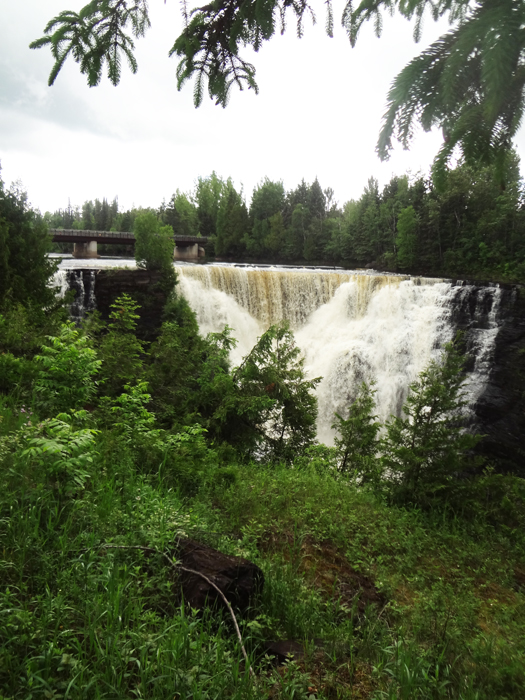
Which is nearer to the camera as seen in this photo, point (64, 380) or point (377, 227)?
point (64, 380)

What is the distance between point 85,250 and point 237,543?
38.1 m

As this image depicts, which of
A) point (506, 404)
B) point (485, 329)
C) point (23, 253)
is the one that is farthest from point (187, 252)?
point (506, 404)

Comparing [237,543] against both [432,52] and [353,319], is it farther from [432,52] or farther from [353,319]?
[353,319]

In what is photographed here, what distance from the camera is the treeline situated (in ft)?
91.3

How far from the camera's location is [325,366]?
61.4 ft

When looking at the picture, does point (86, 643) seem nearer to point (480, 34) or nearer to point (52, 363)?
point (480, 34)

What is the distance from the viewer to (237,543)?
3.77m

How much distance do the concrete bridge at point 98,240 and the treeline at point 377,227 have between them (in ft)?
37.5

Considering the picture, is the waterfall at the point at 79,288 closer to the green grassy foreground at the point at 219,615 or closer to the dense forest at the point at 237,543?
the dense forest at the point at 237,543

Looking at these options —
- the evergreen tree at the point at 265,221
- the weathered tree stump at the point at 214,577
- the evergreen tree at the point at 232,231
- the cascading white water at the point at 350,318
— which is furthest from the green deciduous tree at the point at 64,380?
the evergreen tree at the point at 232,231

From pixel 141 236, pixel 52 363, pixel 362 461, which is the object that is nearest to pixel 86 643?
pixel 52 363

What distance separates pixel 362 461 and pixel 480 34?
7.80m

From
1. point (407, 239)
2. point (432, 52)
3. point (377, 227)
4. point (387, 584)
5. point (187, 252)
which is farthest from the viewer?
point (187, 252)

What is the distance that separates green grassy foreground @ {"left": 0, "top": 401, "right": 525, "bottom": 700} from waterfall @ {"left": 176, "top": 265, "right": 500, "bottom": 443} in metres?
11.5
